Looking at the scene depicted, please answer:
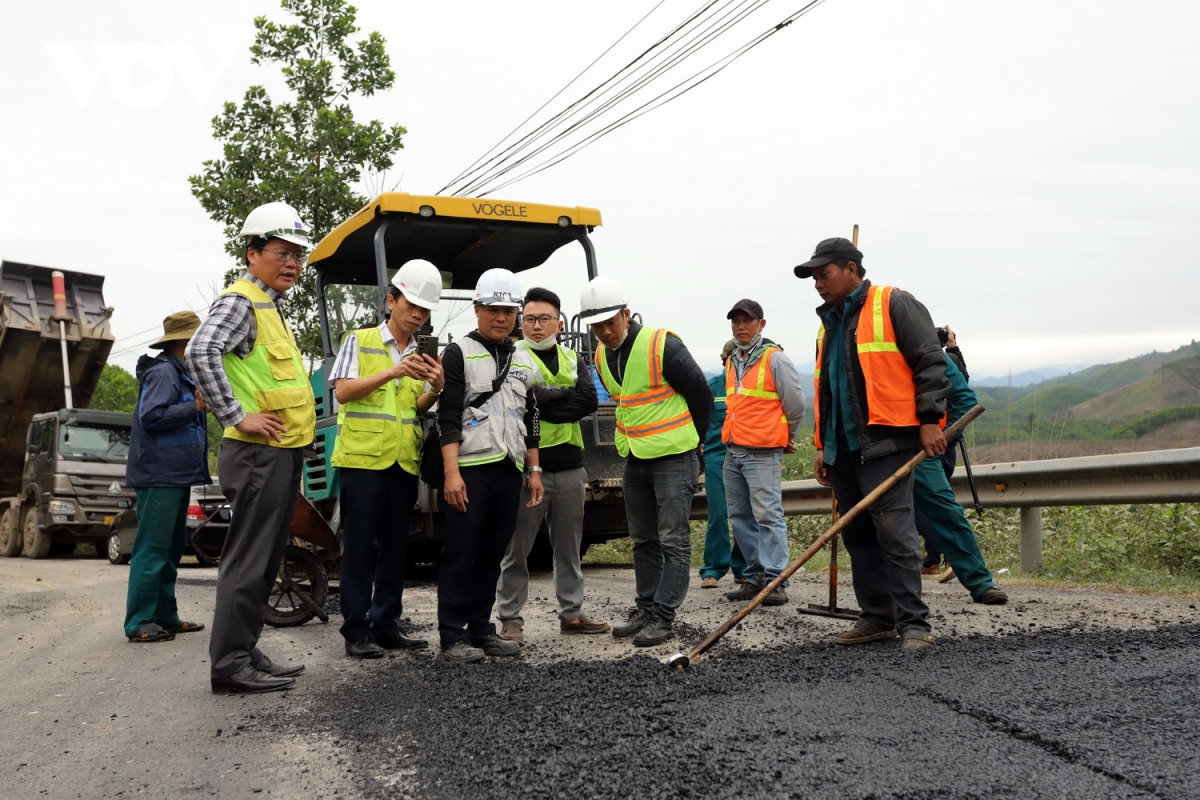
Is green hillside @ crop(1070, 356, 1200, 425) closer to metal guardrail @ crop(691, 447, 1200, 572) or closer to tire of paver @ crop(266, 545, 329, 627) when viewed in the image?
metal guardrail @ crop(691, 447, 1200, 572)

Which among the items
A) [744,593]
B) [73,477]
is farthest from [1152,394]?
[73,477]

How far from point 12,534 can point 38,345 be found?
3455mm

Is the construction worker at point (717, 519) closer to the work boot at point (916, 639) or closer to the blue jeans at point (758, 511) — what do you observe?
the blue jeans at point (758, 511)

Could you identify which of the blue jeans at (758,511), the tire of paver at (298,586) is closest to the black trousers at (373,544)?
the tire of paver at (298,586)

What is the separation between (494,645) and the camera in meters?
5.12

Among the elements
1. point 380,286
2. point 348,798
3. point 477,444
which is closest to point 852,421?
point 477,444

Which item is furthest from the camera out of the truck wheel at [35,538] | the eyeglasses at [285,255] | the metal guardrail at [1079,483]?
the truck wheel at [35,538]

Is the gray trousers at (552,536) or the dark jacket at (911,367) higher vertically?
the dark jacket at (911,367)

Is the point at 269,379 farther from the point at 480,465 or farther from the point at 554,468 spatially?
the point at 554,468

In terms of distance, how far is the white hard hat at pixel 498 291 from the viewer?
5145 millimetres

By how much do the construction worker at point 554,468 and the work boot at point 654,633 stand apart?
47cm

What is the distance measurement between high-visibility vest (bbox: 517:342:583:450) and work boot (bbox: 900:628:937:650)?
1984mm

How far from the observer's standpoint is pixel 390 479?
521 centimetres

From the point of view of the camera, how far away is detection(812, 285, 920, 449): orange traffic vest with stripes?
16.4ft
